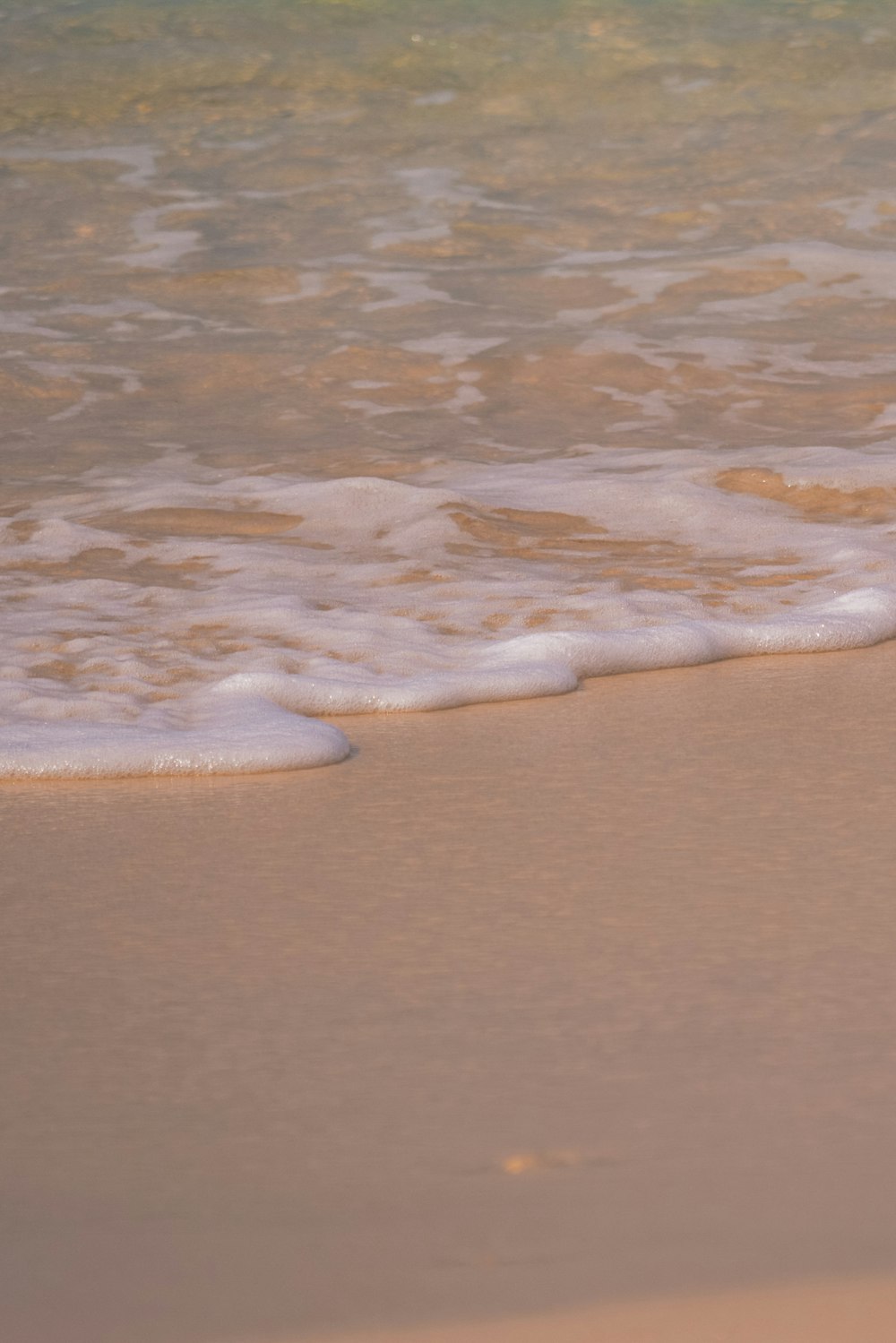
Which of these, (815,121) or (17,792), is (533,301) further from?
(17,792)

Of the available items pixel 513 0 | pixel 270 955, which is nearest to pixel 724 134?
pixel 513 0

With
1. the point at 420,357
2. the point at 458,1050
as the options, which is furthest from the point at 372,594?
the point at 420,357

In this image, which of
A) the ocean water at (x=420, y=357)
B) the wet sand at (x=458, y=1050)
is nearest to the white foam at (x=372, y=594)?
the ocean water at (x=420, y=357)

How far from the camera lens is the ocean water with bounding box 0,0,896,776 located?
288cm

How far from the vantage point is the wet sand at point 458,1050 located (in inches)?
37.2

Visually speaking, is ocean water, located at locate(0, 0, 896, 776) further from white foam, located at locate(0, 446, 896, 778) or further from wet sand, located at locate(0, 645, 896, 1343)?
wet sand, located at locate(0, 645, 896, 1343)

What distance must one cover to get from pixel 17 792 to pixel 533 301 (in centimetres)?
526

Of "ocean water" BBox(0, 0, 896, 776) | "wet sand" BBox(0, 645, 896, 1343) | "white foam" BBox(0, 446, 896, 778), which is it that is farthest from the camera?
"ocean water" BBox(0, 0, 896, 776)

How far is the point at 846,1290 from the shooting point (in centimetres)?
92

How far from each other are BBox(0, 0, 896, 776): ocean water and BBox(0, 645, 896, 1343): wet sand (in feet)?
1.42

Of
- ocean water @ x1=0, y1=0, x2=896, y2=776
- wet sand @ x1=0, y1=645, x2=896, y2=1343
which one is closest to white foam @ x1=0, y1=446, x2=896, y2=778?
ocean water @ x1=0, y1=0, x2=896, y2=776

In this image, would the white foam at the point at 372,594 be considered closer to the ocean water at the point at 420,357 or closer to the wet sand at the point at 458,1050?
the ocean water at the point at 420,357

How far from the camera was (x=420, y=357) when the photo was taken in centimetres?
615

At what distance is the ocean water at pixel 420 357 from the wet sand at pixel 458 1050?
433mm
